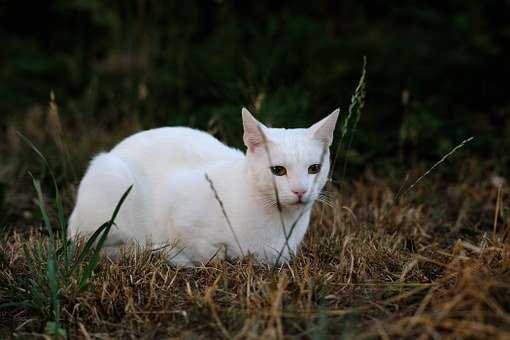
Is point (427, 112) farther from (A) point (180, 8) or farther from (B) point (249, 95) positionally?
(A) point (180, 8)

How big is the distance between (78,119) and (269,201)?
308 cm

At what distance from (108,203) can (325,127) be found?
116cm

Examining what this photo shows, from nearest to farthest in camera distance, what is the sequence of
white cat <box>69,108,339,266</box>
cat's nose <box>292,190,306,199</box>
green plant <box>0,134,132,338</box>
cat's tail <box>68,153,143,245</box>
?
green plant <box>0,134,132,338</box> < cat's nose <box>292,190,306,199</box> < white cat <box>69,108,339,266</box> < cat's tail <box>68,153,143,245</box>

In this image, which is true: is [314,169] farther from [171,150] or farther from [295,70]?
[295,70]

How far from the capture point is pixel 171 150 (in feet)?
11.0

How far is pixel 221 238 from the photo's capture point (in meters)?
2.93

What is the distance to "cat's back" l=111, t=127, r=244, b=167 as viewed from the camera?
333 cm

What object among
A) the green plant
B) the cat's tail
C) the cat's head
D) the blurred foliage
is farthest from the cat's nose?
the blurred foliage

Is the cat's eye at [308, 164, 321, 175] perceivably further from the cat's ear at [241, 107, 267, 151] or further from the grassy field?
the grassy field

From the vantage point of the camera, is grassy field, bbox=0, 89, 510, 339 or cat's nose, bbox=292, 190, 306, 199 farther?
cat's nose, bbox=292, 190, 306, 199

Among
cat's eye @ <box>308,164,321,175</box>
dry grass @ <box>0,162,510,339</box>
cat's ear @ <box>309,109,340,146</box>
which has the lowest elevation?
dry grass @ <box>0,162,510,339</box>

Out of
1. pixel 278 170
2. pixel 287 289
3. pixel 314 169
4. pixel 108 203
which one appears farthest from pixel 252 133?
pixel 108 203

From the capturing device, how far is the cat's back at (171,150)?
3.33 meters

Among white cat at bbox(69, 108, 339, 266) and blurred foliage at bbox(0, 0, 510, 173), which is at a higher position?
blurred foliage at bbox(0, 0, 510, 173)
